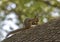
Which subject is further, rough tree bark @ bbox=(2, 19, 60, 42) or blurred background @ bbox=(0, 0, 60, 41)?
blurred background @ bbox=(0, 0, 60, 41)

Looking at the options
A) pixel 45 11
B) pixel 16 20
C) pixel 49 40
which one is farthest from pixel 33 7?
pixel 49 40

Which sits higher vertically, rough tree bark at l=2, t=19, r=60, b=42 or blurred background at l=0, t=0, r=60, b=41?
blurred background at l=0, t=0, r=60, b=41

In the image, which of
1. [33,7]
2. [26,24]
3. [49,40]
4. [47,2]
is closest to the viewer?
[49,40]

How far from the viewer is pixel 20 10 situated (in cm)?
602

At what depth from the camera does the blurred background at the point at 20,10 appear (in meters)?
5.74

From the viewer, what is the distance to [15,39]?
8.30 feet

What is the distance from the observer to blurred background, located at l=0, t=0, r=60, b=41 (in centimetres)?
574

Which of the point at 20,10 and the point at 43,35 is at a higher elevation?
the point at 20,10

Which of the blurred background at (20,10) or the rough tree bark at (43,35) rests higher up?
the blurred background at (20,10)

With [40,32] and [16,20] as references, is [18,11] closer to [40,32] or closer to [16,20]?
[16,20]

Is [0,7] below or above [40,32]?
above

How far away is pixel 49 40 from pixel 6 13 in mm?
4421

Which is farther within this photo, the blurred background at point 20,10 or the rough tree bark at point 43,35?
the blurred background at point 20,10

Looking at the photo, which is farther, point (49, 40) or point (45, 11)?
point (45, 11)
